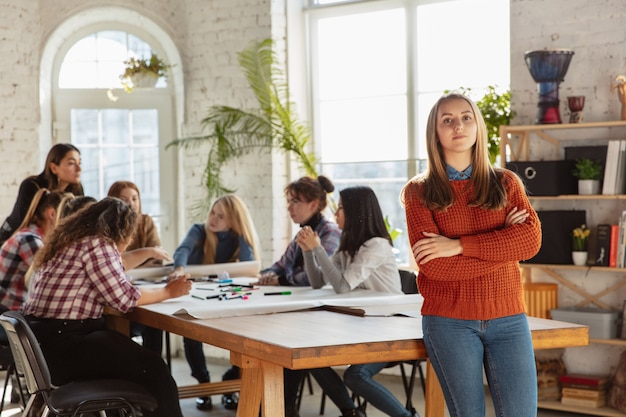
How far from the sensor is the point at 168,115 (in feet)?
24.5

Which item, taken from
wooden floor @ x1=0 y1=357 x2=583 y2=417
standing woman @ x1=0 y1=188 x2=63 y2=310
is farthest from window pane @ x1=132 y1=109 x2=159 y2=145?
standing woman @ x1=0 y1=188 x2=63 y2=310

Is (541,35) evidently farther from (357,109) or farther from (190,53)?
(190,53)

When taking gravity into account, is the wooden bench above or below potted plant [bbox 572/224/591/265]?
below

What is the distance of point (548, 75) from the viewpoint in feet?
17.7

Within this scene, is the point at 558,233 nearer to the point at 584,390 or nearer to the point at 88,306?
the point at 584,390

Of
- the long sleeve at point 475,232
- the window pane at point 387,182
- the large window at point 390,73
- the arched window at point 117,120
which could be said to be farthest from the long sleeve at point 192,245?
the long sleeve at point 475,232

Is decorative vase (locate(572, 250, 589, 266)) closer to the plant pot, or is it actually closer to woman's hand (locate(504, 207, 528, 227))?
woman's hand (locate(504, 207, 528, 227))

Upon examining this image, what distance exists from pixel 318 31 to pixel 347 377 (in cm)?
349

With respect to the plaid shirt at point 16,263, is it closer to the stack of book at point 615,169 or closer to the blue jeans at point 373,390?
the blue jeans at point 373,390

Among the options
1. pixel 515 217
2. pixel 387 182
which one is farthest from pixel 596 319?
pixel 515 217

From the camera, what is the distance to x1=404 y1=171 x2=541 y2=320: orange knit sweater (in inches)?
113

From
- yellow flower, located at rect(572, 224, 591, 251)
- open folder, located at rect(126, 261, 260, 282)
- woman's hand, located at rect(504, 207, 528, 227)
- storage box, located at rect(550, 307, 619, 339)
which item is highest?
woman's hand, located at rect(504, 207, 528, 227)

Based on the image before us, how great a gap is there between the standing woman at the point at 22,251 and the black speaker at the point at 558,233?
2811 mm

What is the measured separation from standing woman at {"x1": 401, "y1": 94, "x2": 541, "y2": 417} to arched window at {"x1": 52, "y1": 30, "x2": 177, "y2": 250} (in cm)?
473
